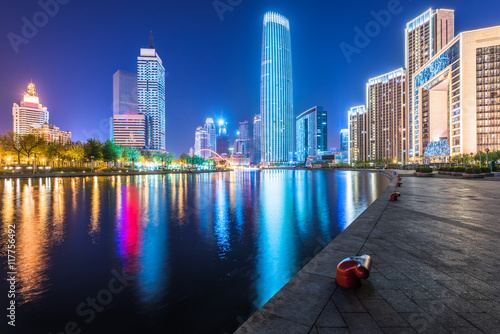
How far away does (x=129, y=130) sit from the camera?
7623 inches

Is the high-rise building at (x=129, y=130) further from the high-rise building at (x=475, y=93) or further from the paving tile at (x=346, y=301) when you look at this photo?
the paving tile at (x=346, y=301)

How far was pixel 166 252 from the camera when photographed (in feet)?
24.0

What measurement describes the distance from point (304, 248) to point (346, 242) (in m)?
1.49

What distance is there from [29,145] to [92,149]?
1350 cm

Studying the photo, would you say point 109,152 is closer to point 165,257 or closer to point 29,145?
point 29,145

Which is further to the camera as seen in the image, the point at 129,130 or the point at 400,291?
the point at 129,130

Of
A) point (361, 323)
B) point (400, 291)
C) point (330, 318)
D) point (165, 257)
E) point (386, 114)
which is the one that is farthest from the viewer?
point (386, 114)

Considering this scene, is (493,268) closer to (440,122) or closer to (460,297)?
(460,297)

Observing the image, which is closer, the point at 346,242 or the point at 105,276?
the point at 105,276

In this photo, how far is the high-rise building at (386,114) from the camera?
170 m

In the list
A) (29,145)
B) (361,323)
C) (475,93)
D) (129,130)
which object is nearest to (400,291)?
(361,323)

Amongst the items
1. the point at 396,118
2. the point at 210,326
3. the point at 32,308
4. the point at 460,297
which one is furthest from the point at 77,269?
the point at 396,118

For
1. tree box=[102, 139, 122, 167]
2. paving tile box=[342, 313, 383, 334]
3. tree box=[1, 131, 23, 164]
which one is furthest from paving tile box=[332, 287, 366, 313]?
tree box=[102, 139, 122, 167]

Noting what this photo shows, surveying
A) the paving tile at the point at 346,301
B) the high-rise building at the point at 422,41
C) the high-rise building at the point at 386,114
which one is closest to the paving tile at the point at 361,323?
the paving tile at the point at 346,301
